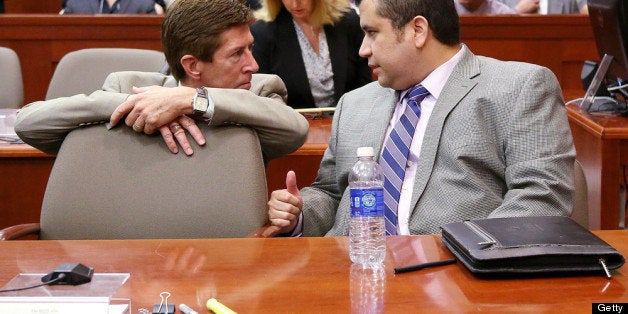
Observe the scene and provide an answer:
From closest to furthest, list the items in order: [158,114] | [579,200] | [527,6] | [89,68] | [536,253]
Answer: [536,253]
[158,114]
[579,200]
[89,68]
[527,6]

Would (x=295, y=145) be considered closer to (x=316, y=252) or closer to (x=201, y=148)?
(x=201, y=148)

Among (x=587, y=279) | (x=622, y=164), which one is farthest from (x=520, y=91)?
(x=622, y=164)

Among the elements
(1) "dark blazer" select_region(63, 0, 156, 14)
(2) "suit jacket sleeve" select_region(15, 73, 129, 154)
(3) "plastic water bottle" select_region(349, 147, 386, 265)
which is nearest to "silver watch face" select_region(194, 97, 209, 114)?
(2) "suit jacket sleeve" select_region(15, 73, 129, 154)

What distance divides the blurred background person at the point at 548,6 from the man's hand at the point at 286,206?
154 inches

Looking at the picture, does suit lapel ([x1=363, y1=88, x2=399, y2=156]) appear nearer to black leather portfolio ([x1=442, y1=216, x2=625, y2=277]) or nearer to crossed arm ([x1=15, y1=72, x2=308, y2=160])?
crossed arm ([x1=15, y1=72, x2=308, y2=160])

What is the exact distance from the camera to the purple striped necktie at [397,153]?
2465mm

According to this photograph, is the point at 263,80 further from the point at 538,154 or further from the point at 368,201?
the point at 368,201

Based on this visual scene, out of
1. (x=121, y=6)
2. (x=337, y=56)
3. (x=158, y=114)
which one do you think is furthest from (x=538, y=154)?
(x=121, y=6)

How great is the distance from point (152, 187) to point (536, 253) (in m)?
1.01

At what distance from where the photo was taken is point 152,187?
7.65 feet

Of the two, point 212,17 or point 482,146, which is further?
point 212,17

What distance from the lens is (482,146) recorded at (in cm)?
238

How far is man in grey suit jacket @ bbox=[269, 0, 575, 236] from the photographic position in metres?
2.32

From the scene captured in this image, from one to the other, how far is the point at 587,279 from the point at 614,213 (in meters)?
1.92
